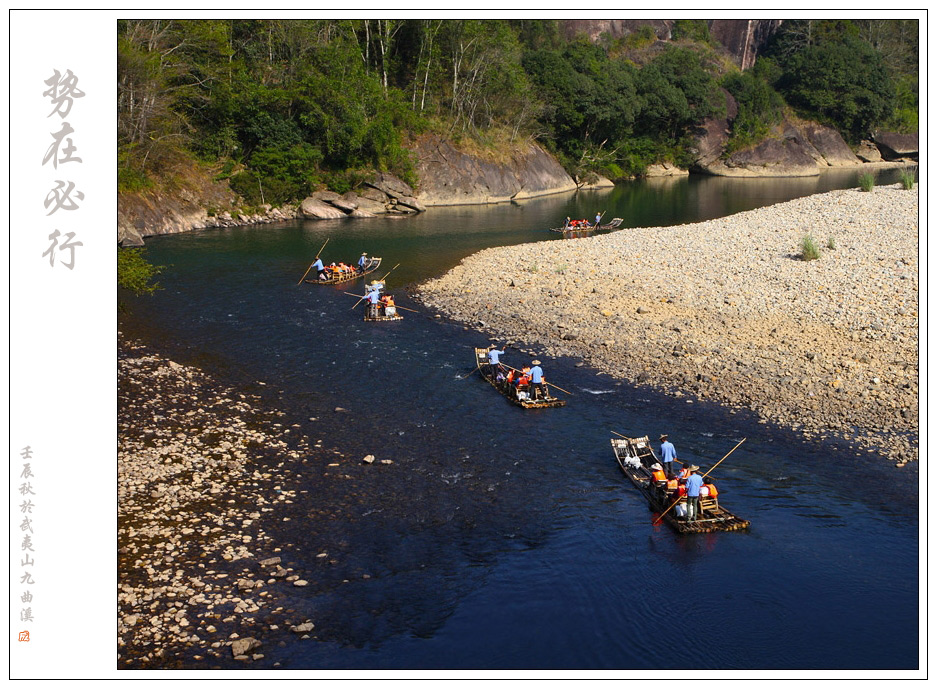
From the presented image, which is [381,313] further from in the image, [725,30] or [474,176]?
[725,30]

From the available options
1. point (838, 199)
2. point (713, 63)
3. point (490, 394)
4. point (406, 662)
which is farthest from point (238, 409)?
point (713, 63)

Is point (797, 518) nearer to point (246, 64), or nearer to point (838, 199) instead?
point (838, 199)

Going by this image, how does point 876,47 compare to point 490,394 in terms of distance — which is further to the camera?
point 876,47

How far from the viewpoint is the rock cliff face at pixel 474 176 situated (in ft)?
253

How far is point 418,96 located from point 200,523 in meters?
69.5

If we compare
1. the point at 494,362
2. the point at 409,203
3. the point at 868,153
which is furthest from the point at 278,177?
the point at 868,153

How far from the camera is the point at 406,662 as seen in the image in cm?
1598

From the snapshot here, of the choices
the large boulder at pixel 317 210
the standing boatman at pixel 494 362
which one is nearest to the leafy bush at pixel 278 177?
the large boulder at pixel 317 210

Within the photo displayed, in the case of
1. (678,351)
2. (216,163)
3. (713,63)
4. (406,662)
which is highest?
(713,63)

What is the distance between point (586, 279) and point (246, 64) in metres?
45.0

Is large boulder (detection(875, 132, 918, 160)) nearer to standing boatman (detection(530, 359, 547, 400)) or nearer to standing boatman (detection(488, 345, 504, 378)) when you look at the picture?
standing boatman (detection(488, 345, 504, 378))

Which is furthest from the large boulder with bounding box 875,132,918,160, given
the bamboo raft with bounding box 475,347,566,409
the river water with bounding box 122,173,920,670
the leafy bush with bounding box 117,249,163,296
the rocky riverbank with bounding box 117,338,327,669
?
the rocky riverbank with bounding box 117,338,327,669

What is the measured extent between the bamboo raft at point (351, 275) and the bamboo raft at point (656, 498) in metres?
25.0

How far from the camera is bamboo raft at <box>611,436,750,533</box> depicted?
67.6ft
